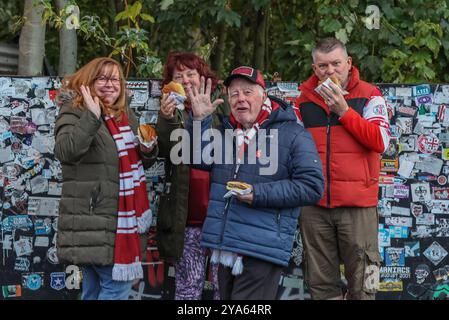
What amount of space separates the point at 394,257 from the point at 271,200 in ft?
6.19

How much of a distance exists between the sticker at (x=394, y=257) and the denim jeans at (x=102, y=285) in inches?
78.2

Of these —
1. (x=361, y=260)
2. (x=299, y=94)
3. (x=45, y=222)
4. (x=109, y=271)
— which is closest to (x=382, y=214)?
(x=361, y=260)

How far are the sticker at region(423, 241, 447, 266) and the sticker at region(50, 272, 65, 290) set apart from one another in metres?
2.69

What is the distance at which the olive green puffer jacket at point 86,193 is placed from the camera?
4.11 meters

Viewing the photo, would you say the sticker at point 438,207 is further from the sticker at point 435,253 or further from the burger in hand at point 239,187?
the burger in hand at point 239,187

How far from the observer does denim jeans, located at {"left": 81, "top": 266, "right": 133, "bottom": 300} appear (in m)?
4.25

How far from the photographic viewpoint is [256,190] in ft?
12.1

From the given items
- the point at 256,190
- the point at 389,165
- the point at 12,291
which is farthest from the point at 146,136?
the point at 389,165

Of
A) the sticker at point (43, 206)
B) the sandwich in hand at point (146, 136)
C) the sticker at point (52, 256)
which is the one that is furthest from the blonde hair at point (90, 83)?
the sticker at point (52, 256)

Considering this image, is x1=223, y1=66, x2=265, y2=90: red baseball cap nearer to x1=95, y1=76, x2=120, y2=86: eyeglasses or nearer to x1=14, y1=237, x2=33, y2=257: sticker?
x1=95, y1=76, x2=120, y2=86: eyeglasses

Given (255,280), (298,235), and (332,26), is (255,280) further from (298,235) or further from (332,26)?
(332,26)
